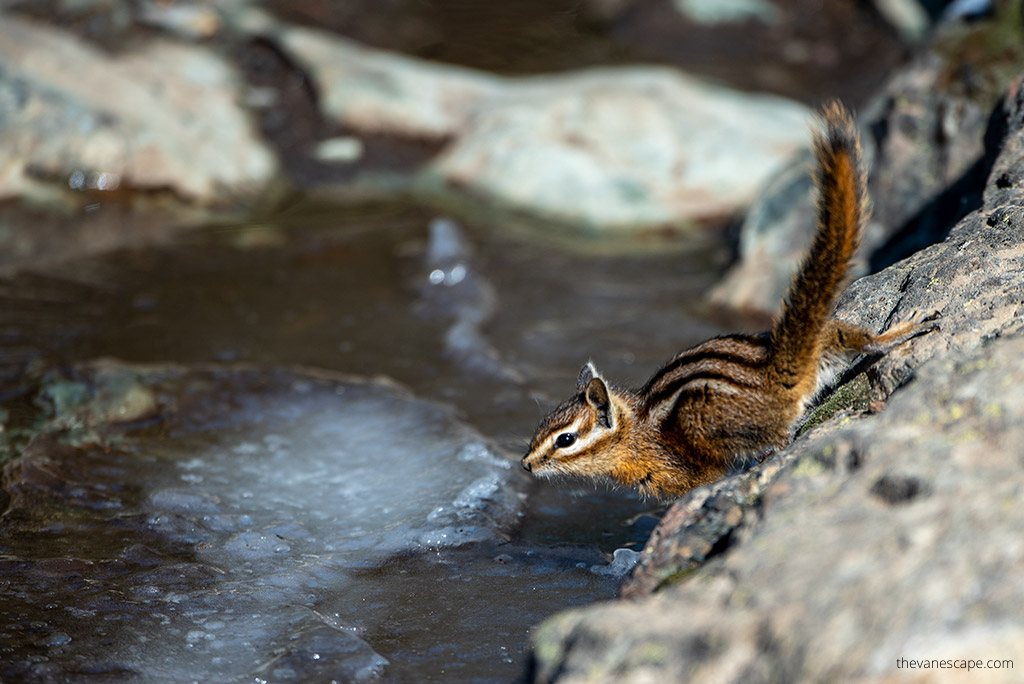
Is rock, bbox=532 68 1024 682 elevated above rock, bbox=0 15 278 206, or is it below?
above

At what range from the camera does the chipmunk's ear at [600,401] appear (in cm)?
391

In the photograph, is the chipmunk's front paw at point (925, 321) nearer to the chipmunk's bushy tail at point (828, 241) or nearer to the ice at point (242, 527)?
the chipmunk's bushy tail at point (828, 241)

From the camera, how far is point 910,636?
182 cm

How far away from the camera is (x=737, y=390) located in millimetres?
3543

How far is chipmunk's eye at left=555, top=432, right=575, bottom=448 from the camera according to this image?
3926mm

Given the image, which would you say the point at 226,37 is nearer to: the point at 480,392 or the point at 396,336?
the point at 396,336

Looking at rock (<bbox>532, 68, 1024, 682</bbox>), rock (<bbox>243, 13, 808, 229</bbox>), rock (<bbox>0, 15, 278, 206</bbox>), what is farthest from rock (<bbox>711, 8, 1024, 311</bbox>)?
rock (<bbox>0, 15, 278, 206</bbox>)

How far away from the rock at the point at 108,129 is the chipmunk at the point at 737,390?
17.2 ft

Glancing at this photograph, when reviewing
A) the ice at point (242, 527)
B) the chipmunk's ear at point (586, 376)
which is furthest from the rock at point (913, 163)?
the ice at point (242, 527)

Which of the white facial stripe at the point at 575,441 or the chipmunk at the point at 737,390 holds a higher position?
the chipmunk at the point at 737,390

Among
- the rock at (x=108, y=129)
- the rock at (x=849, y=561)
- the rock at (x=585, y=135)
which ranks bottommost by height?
the rock at (x=108, y=129)

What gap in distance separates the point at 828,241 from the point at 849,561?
5.34ft

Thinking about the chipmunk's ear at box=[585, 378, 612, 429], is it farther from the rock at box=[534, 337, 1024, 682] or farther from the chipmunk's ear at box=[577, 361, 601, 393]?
the rock at box=[534, 337, 1024, 682]

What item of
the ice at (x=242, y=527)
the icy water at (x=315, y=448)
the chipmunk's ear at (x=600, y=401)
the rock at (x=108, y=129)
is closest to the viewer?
the ice at (x=242, y=527)
